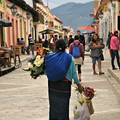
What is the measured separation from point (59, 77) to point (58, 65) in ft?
0.56

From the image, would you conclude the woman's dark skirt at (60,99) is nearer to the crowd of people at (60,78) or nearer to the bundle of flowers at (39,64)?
the crowd of people at (60,78)

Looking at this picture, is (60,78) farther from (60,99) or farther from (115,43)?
(115,43)

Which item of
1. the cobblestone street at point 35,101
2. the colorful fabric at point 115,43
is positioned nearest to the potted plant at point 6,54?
the cobblestone street at point 35,101

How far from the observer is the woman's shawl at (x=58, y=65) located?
4.66m

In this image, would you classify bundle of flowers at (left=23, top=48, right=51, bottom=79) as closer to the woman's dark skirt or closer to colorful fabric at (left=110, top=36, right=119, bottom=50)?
the woman's dark skirt

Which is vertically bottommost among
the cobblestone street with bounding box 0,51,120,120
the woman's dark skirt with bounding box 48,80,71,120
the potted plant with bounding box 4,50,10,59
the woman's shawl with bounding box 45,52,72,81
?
the cobblestone street with bounding box 0,51,120,120

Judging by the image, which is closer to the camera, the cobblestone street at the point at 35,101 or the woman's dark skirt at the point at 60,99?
the woman's dark skirt at the point at 60,99

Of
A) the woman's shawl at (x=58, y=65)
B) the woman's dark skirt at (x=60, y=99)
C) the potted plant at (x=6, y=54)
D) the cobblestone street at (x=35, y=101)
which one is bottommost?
the cobblestone street at (x=35, y=101)

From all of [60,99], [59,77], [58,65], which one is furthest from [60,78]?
[60,99]

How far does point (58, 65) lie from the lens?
4656 millimetres

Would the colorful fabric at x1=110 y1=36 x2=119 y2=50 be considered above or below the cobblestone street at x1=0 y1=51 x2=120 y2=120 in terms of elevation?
above

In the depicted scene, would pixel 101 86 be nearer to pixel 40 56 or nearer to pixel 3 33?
pixel 40 56

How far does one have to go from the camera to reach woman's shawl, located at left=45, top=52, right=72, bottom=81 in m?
4.66

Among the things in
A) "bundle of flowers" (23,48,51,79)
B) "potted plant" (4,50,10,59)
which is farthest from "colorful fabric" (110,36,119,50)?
"bundle of flowers" (23,48,51,79)
